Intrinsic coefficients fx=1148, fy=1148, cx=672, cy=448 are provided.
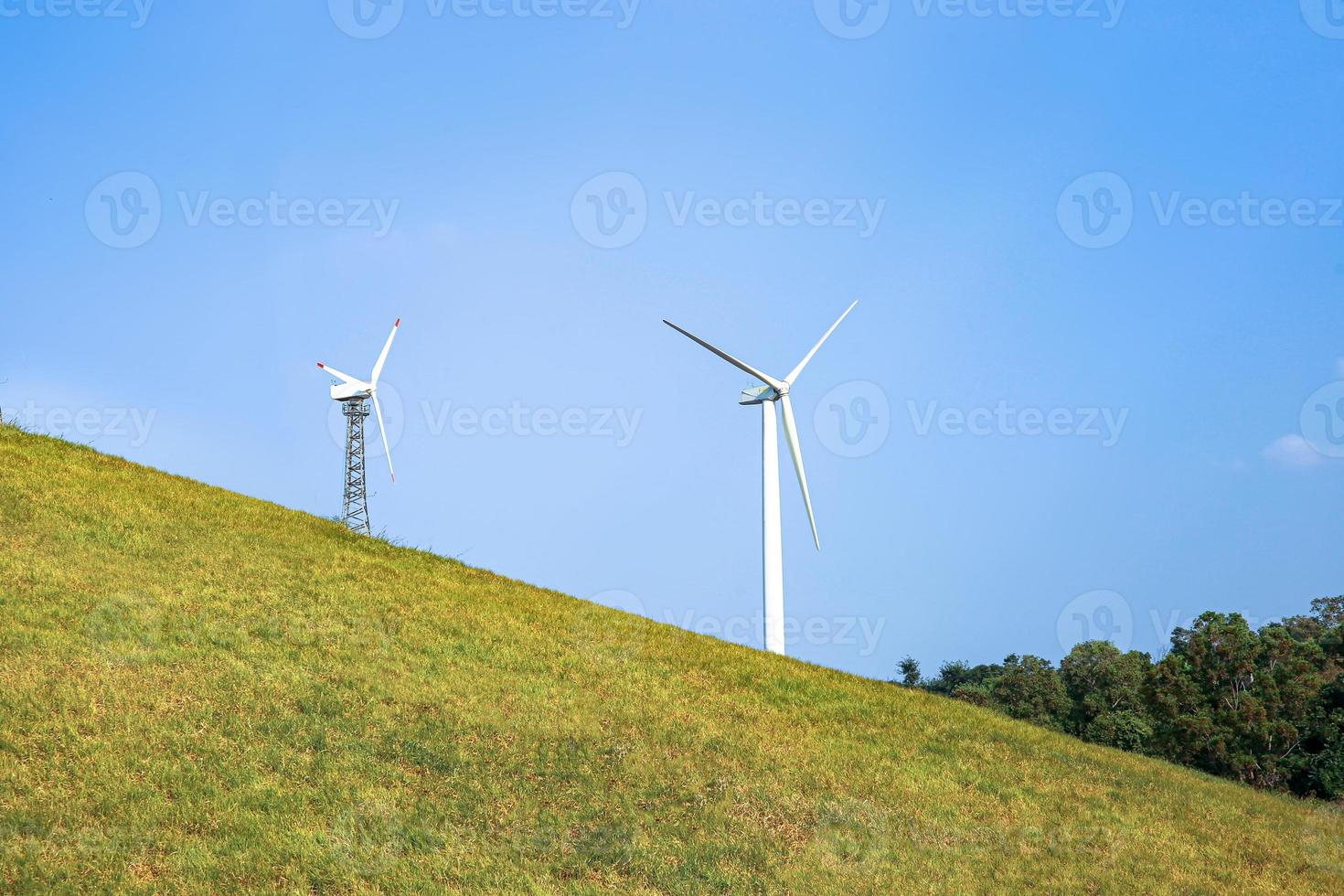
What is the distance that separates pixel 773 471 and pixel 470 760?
27549mm

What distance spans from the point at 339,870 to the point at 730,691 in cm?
1347

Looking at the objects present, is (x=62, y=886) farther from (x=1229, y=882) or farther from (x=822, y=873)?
(x=1229, y=882)

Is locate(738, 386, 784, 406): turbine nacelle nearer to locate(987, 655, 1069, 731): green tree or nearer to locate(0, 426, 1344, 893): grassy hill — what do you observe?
locate(0, 426, 1344, 893): grassy hill

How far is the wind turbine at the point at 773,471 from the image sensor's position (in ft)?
147

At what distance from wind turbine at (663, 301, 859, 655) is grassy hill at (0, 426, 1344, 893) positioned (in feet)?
38.3

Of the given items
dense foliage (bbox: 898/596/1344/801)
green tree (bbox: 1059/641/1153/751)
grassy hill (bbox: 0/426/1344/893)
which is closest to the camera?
grassy hill (bbox: 0/426/1344/893)

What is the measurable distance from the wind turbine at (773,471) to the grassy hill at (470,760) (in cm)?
1166

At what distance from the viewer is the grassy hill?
58.4ft

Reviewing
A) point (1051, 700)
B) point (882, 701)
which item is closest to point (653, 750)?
point (882, 701)

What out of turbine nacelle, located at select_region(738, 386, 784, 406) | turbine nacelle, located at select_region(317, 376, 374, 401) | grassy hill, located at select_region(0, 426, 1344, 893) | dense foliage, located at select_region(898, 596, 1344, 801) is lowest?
grassy hill, located at select_region(0, 426, 1344, 893)

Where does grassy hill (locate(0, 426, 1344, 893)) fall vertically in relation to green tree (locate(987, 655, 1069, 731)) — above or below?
below

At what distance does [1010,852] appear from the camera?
68.9 feet

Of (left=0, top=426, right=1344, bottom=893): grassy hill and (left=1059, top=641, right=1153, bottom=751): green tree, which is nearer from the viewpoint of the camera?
(left=0, top=426, right=1344, bottom=893): grassy hill

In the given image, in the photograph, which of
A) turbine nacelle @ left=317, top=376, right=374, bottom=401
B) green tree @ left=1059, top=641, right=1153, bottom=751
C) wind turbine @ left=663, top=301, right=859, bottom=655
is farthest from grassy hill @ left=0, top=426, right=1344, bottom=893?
green tree @ left=1059, top=641, right=1153, bottom=751
